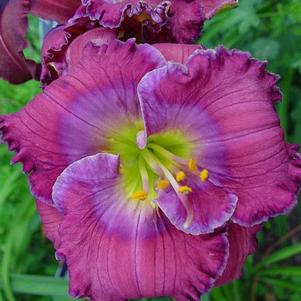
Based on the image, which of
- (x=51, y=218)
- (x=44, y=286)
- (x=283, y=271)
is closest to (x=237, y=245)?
(x=51, y=218)

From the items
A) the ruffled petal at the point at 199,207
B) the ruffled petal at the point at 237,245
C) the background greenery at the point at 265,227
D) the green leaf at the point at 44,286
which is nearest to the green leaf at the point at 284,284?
the background greenery at the point at 265,227

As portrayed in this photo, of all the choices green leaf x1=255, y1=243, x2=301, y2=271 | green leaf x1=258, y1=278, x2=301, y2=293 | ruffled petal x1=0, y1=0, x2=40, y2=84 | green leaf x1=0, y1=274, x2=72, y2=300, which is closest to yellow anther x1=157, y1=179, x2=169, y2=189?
ruffled petal x1=0, y1=0, x2=40, y2=84

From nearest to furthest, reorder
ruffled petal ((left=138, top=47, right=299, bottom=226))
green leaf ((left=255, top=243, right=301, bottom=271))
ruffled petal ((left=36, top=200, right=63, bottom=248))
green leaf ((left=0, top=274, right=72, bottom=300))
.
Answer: ruffled petal ((left=138, top=47, right=299, bottom=226)) → ruffled petal ((left=36, top=200, right=63, bottom=248)) → green leaf ((left=0, top=274, right=72, bottom=300)) → green leaf ((left=255, top=243, right=301, bottom=271))

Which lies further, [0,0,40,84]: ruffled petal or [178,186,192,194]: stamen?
[0,0,40,84]: ruffled petal

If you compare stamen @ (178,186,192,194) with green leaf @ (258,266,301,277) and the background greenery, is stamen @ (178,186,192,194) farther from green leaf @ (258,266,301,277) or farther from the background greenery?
green leaf @ (258,266,301,277)

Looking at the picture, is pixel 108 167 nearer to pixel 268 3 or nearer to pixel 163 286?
pixel 163 286

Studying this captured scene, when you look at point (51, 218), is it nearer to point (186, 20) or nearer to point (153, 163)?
point (153, 163)

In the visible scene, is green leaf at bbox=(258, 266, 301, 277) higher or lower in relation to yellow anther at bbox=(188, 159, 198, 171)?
lower

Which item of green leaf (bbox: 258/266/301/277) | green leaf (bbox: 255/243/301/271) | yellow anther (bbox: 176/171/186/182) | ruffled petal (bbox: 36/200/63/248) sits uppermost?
yellow anther (bbox: 176/171/186/182)

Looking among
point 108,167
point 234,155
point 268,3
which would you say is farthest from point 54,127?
point 268,3
